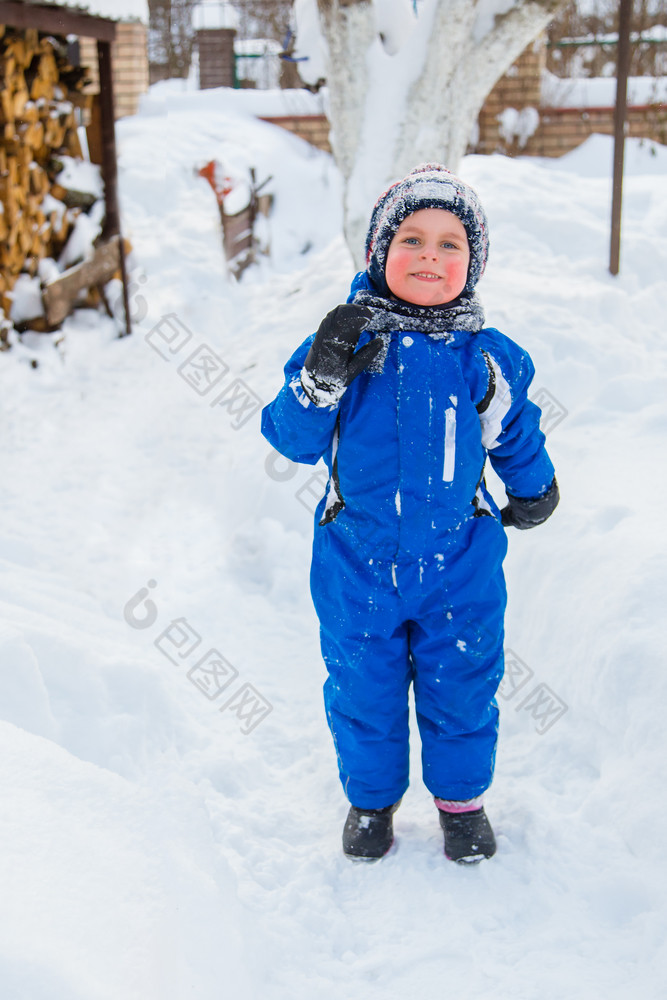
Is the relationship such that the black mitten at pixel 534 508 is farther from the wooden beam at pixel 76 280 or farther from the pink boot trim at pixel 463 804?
the wooden beam at pixel 76 280

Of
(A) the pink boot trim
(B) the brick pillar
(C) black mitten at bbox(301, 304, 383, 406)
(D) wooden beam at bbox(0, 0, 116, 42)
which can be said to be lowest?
(A) the pink boot trim

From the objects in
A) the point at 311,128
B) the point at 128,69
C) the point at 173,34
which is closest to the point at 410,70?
the point at 311,128

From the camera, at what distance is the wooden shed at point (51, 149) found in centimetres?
489

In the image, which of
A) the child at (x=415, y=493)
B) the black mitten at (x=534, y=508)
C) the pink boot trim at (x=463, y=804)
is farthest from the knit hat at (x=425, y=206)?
the pink boot trim at (x=463, y=804)

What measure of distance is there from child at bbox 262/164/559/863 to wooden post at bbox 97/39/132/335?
15.0 ft

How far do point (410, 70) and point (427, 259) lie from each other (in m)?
2.82

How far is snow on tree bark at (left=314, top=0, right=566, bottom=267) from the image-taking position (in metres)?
3.97

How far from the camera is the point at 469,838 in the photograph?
6.10 ft

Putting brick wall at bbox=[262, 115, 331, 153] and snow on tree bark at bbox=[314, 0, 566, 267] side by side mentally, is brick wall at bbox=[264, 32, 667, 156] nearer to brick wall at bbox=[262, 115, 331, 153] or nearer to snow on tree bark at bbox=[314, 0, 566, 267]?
brick wall at bbox=[262, 115, 331, 153]

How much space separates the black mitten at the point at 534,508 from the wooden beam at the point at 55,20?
4.00 meters

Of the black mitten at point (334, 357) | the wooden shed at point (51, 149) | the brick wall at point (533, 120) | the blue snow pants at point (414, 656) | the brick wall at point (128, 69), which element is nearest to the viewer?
the black mitten at point (334, 357)

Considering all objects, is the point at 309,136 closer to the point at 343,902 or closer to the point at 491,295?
A: the point at 491,295

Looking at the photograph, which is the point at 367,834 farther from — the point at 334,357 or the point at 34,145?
the point at 34,145

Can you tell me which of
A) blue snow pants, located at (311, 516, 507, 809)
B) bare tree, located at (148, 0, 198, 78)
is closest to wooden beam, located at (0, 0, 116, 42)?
blue snow pants, located at (311, 516, 507, 809)
